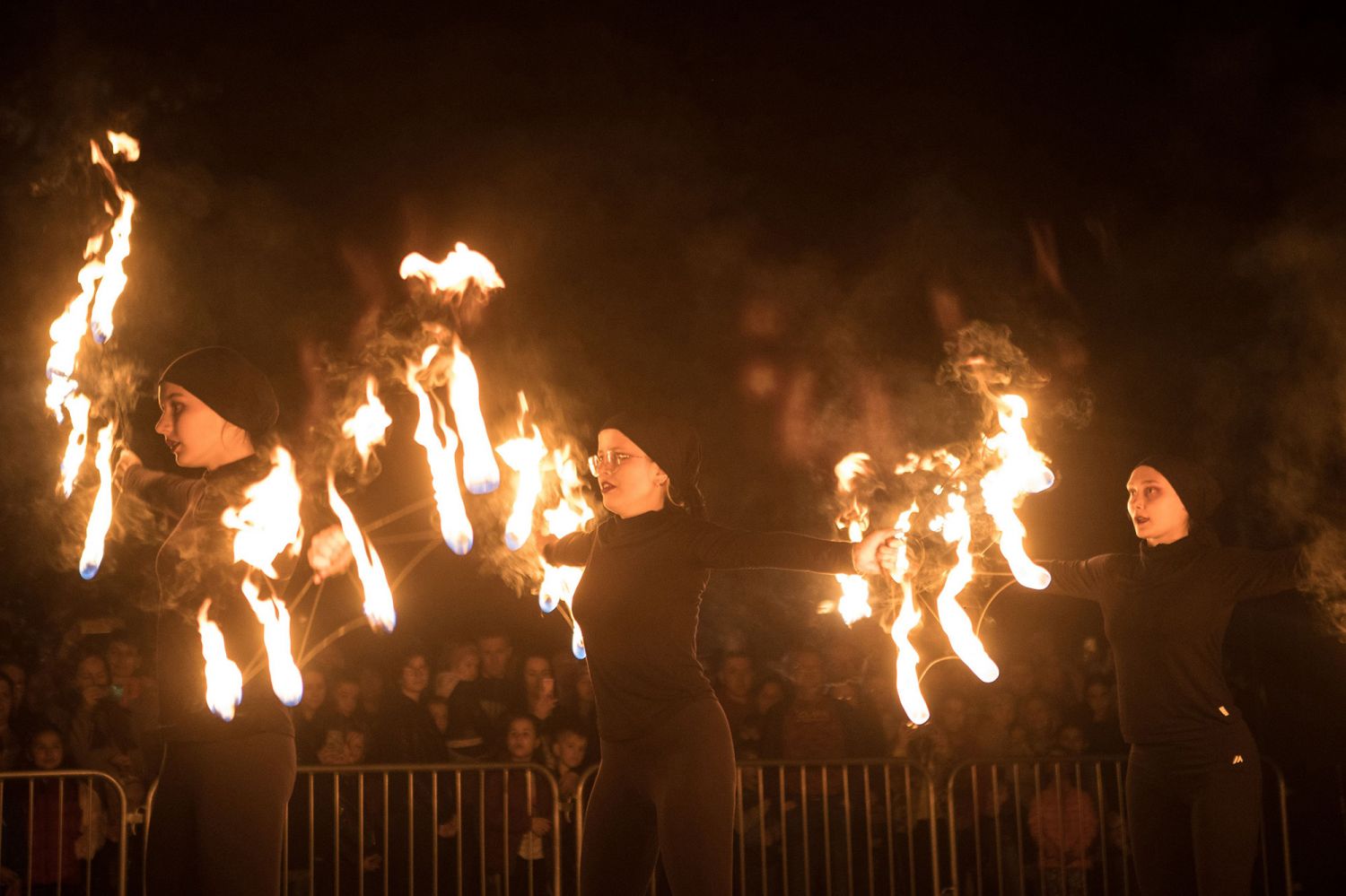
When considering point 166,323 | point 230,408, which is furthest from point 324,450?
point 166,323

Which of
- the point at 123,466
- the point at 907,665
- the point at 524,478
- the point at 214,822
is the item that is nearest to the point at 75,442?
the point at 123,466

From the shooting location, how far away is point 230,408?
4.53m

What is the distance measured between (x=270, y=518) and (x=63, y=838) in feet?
11.7

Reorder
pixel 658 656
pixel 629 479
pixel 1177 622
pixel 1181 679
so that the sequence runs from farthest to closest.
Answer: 1. pixel 1177 622
2. pixel 1181 679
3. pixel 629 479
4. pixel 658 656

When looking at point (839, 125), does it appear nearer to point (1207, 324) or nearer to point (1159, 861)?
point (1207, 324)

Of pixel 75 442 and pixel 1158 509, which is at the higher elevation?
pixel 75 442

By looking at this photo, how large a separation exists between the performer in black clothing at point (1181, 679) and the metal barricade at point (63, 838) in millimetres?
4858

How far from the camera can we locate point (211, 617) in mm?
4305

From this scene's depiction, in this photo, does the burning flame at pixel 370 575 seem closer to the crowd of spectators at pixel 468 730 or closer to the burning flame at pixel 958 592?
the crowd of spectators at pixel 468 730

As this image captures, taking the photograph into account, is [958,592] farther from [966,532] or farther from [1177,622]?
[1177,622]

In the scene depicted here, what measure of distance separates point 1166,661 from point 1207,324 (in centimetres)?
665

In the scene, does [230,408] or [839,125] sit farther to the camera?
[839,125]

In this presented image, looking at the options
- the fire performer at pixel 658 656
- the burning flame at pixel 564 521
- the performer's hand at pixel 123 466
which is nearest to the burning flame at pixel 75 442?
the performer's hand at pixel 123 466

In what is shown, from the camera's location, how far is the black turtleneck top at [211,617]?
4.17 meters
